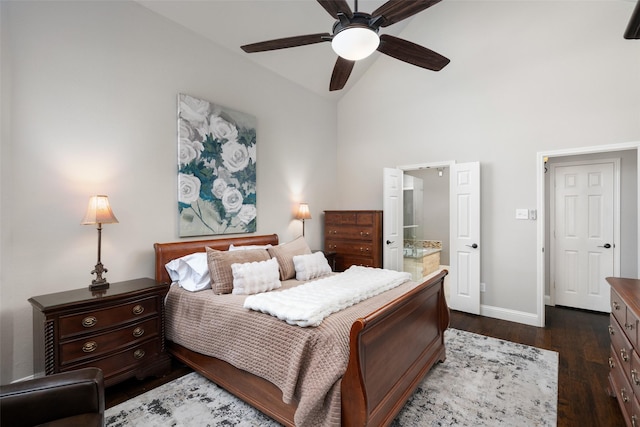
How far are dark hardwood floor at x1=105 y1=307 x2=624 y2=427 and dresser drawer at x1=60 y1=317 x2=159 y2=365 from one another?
0.39 meters

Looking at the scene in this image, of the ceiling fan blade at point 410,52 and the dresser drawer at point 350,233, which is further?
the dresser drawer at point 350,233

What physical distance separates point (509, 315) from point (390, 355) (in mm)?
2818

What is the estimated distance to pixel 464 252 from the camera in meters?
4.11

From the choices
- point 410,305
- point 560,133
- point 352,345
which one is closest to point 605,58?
point 560,133

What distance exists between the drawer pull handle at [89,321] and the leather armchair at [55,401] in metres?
0.80

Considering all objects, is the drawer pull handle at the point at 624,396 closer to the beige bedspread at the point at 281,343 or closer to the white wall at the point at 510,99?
the beige bedspread at the point at 281,343

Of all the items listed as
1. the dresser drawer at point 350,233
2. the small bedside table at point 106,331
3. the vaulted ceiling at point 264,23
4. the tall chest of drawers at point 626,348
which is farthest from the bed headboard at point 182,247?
the tall chest of drawers at point 626,348

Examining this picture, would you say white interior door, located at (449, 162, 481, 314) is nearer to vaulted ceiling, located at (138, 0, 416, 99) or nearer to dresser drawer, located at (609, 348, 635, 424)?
dresser drawer, located at (609, 348, 635, 424)

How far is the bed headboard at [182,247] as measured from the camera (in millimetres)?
2902

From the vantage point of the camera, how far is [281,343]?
73.0 inches

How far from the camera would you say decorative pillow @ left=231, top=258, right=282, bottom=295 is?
258 centimetres

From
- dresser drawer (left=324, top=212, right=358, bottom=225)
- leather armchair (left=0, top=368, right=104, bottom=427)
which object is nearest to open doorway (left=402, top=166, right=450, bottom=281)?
dresser drawer (left=324, top=212, right=358, bottom=225)

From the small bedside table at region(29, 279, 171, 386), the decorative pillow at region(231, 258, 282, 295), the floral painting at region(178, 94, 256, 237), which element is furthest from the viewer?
the floral painting at region(178, 94, 256, 237)

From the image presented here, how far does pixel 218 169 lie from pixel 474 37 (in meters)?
3.79
